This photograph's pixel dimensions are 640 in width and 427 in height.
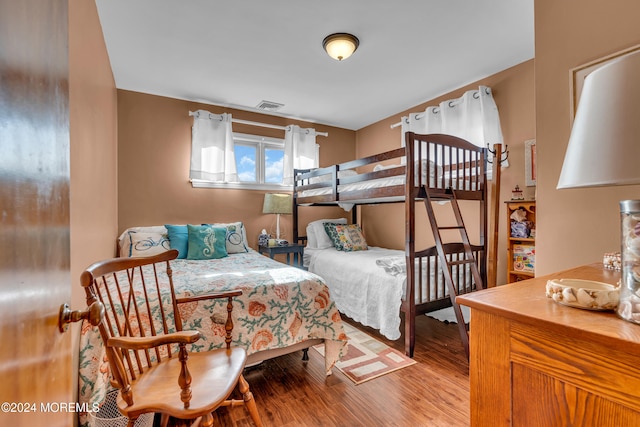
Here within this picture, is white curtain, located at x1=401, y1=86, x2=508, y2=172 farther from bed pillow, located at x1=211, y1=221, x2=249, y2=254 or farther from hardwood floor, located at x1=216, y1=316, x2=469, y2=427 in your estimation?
bed pillow, located at x1=211, y1=221, x2=249, y2=254

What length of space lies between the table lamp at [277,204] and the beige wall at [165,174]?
0.66 feet

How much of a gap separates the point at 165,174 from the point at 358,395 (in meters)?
3.15

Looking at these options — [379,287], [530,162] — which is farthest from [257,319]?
[530,162]

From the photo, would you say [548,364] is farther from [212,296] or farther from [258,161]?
[258,161]

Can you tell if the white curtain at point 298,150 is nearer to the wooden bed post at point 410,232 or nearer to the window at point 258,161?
the window at point 258,161

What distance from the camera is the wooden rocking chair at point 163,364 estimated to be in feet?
3.38

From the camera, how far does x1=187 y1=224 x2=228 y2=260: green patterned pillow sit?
301 cm

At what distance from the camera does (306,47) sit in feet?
8.38

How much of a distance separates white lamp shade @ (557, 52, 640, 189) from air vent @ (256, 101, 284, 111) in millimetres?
3485

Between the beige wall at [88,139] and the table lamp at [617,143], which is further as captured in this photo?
the beige wall at [88,139]

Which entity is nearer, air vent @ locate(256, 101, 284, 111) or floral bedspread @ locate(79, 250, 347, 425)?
floral bedspread @ locate(79, 250, 347, 425)

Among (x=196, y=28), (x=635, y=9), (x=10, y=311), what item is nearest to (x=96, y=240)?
(x=196, y=28)

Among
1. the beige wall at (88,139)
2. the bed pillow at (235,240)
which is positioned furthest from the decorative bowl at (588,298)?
the bed pillow at (235,240)

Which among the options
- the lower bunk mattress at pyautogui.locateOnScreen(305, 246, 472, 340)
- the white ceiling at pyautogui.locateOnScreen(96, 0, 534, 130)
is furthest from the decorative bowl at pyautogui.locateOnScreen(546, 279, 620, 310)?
the white ceiling at pyautogui.locateOnScreen(96, 0, 534, 130)
